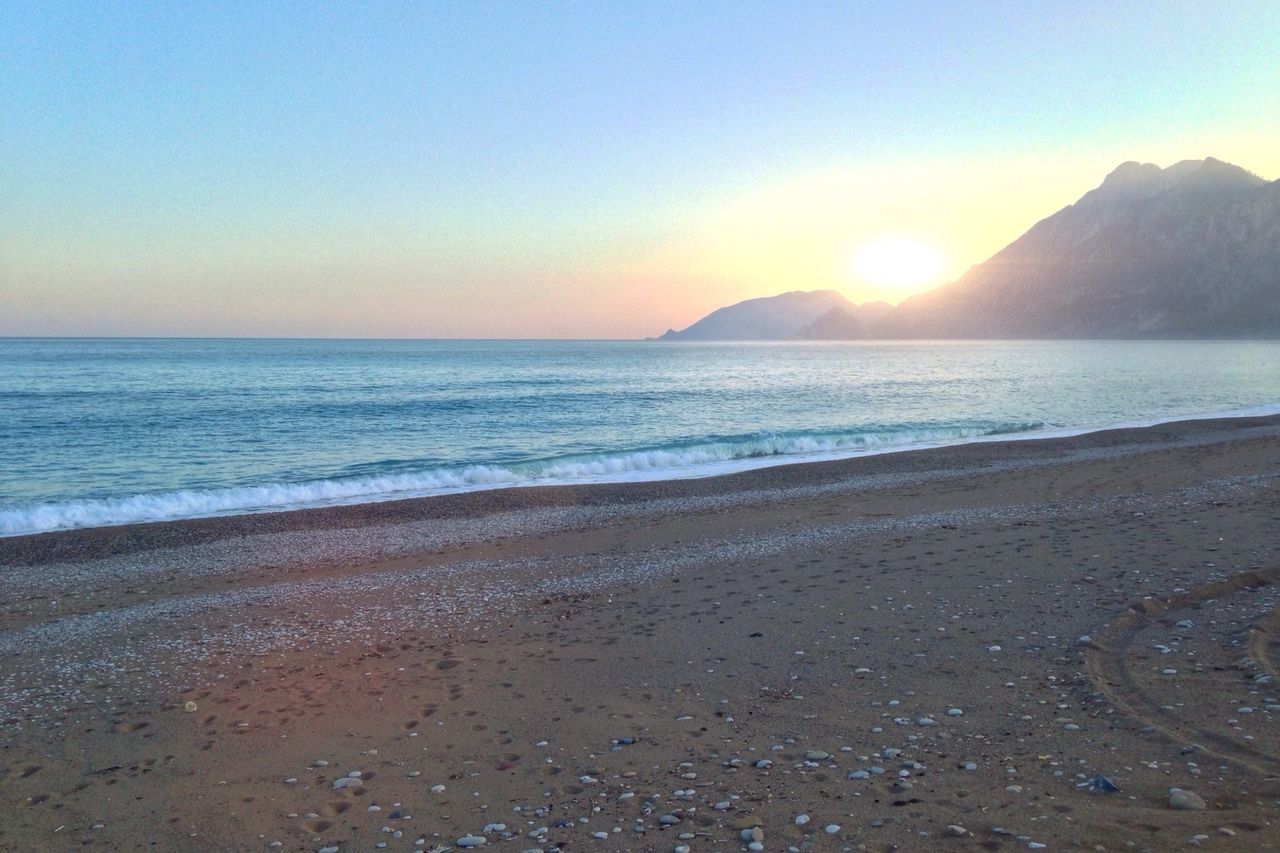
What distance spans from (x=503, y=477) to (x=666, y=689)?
1532 cm

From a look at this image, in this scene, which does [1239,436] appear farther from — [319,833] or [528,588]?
[319,833]

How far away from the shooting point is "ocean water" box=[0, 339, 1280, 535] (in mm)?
19969

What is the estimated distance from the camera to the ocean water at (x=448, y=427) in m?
20.0

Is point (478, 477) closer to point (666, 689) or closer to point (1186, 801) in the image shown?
point (666, 689)

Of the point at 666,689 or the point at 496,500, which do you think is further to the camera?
the point at 496,500

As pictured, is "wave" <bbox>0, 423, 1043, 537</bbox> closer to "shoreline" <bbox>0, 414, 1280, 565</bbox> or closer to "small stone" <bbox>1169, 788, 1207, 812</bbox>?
"shoreline" <bbox>0, 414, 1280, 565</bbox>

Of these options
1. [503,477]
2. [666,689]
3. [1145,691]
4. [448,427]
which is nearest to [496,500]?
[503,477]

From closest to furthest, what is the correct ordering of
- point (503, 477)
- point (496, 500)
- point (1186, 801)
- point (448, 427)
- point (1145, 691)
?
point (1186, 801) < point (1145, 691) < point (496, 500) < point (503, 477) < point (448, 427)

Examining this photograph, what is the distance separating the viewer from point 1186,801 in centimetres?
412

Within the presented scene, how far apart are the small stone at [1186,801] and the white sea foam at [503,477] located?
16.5 m

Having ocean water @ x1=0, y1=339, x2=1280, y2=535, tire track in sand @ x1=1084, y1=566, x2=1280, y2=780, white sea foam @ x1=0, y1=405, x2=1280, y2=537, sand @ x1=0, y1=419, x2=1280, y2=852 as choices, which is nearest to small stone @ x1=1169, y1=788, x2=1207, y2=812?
sand @ x1=0, y1=419, x2=1280, y2=852

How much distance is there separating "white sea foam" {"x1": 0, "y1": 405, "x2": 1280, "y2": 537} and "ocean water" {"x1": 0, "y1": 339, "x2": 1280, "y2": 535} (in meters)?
0.07

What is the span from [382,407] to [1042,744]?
38.9m

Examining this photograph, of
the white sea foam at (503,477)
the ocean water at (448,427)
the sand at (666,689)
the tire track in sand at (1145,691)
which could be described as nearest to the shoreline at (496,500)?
the white sea foam at (503,477)
